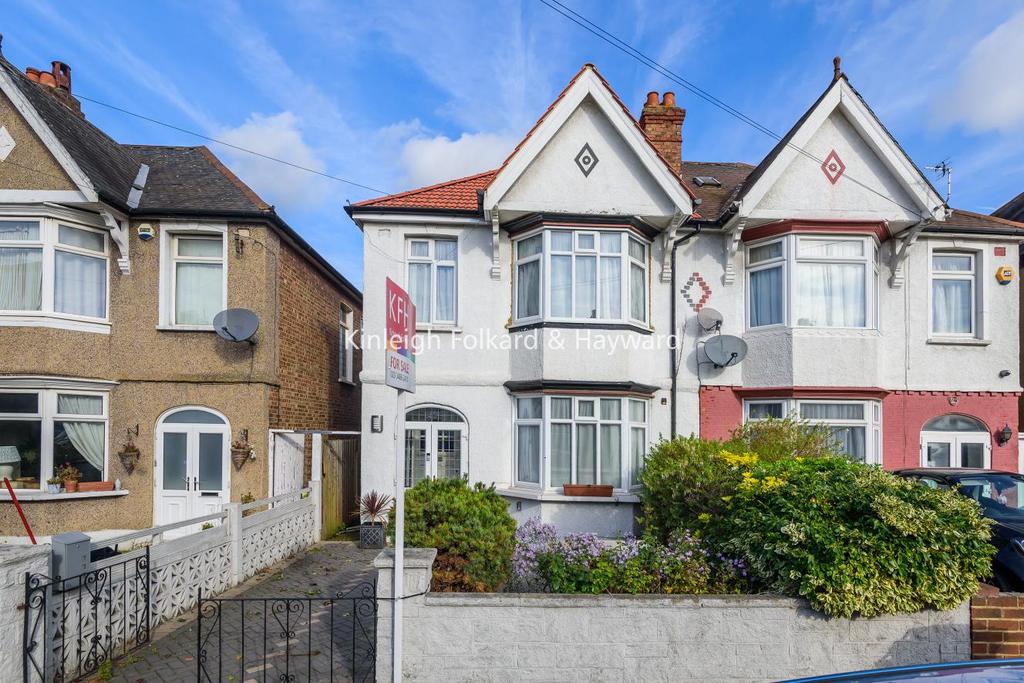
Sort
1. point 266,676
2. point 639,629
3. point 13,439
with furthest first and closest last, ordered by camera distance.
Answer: point 13,439
point 266,676
point 639,629

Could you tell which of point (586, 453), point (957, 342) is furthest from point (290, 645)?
point (957, 342)

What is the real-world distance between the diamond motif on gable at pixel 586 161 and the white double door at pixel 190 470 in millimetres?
8274

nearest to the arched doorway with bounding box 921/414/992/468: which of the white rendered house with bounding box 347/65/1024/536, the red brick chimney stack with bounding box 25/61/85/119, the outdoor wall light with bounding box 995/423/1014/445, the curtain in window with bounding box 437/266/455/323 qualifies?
the white rendered house with bounding box 347/65/1024/536

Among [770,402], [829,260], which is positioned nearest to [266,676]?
[770,402]

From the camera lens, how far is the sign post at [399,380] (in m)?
4.48

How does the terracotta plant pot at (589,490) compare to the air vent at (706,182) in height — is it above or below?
below

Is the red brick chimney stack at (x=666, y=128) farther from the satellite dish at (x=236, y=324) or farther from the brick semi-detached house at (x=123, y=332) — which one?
the satellite dish at (x=236, y=324)

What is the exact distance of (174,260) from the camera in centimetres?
1142

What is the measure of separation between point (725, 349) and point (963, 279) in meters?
5.43

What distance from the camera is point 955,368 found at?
11922 mm

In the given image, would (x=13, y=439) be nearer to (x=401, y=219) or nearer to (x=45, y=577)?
(x=45, y=577)

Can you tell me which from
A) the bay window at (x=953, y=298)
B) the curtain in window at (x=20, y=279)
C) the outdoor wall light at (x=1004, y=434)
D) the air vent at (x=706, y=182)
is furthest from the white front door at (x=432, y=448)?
the outdoor wall light at (x=1004, y=434)

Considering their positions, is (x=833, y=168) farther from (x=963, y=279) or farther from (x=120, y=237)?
(x=120, y=237)

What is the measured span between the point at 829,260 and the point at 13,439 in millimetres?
15272
